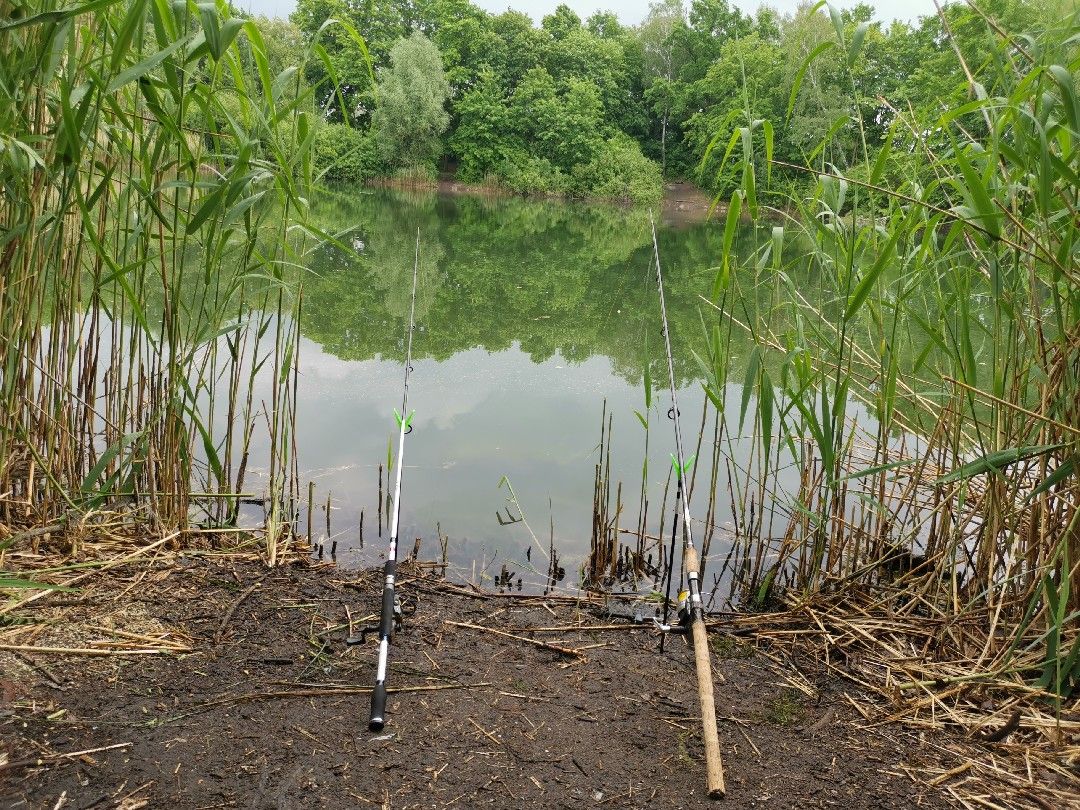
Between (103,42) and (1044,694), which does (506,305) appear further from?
(1044,694)

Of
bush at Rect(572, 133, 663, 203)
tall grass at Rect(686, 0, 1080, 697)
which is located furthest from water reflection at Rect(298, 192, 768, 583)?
bush at Rect(572, 133, 663, 203)

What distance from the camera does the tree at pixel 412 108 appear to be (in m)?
29.0

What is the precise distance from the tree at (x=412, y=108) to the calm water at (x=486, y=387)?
17.9 metres

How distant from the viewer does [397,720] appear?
1.90 meters

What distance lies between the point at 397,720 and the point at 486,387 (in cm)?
445

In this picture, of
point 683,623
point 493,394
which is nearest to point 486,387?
point 493,394

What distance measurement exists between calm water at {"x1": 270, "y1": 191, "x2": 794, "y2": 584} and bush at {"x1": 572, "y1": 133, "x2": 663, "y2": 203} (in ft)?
61.6

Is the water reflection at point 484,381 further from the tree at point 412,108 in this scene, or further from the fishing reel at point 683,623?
the tree at point 412,108

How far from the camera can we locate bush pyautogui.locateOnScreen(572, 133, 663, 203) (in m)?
30.8

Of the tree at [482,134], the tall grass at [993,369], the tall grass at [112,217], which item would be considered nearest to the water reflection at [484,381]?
the tall grass at [112,217]

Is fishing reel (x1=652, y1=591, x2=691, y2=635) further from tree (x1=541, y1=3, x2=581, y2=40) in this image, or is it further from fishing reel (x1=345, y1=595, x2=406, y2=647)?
tree (x1=541, y1=3, x2=581, y2=40)

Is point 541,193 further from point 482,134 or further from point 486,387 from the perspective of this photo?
point 486,387

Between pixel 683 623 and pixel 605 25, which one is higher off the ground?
pixel 605 25

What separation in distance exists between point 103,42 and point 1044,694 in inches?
117
